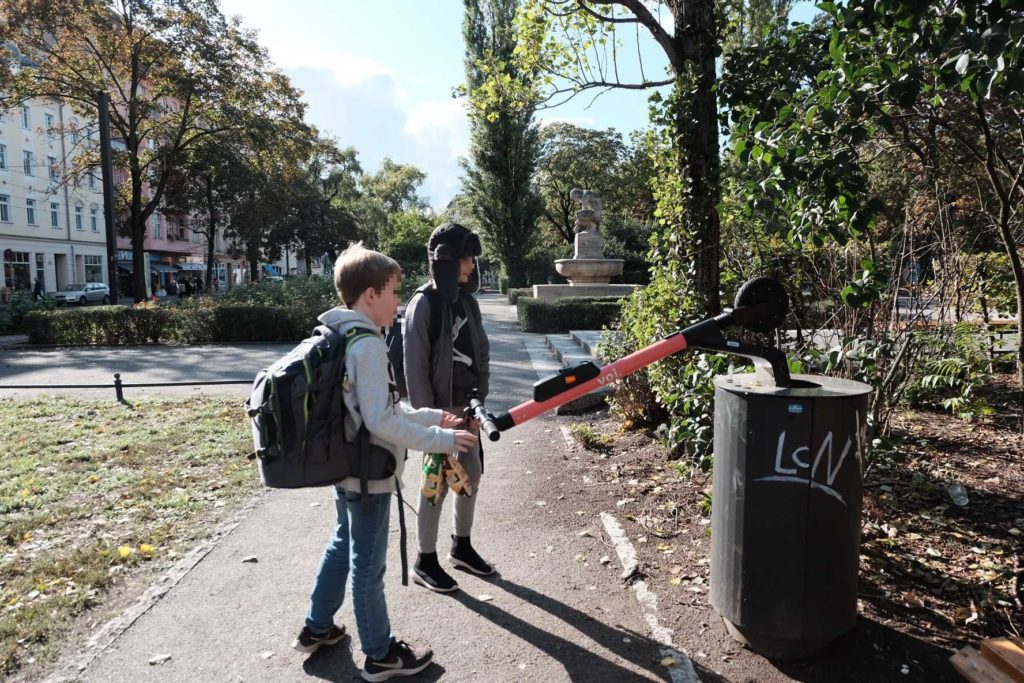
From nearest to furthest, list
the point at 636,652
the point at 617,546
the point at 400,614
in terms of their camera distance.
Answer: the point at 636,652, the point at 400,614, the point at 617,546

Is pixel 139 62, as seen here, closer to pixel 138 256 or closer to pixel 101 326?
pixel 138 256

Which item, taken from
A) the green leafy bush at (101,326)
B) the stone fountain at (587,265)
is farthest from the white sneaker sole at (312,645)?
the stone fountain at (587,265)

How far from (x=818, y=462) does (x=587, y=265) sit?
19846 mm

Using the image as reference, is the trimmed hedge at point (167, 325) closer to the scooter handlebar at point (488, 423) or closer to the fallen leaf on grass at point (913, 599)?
the scooter handlebar at point (488, 423)

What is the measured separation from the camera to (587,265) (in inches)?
878

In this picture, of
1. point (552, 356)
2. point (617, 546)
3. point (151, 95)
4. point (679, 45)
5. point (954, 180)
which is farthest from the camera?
point (151, 95)

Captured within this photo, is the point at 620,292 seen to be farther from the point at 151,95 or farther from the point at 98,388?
the point at 151,95

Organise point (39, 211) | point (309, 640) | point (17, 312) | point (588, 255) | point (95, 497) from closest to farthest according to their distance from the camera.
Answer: point (309, 640)
point (95, 497)
point (17, 312)
point (588, 255)
point (39, 211)

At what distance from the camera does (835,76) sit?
3.47 m

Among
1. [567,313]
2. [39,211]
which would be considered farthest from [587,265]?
[39,211]

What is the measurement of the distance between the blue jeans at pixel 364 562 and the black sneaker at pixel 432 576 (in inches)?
30.9

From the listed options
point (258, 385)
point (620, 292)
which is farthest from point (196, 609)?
point (620, 292)

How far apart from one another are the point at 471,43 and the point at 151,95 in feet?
50.2

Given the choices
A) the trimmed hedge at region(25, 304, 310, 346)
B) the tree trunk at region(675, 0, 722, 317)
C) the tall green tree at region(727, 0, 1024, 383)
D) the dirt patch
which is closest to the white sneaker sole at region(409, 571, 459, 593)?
the dirt patch
